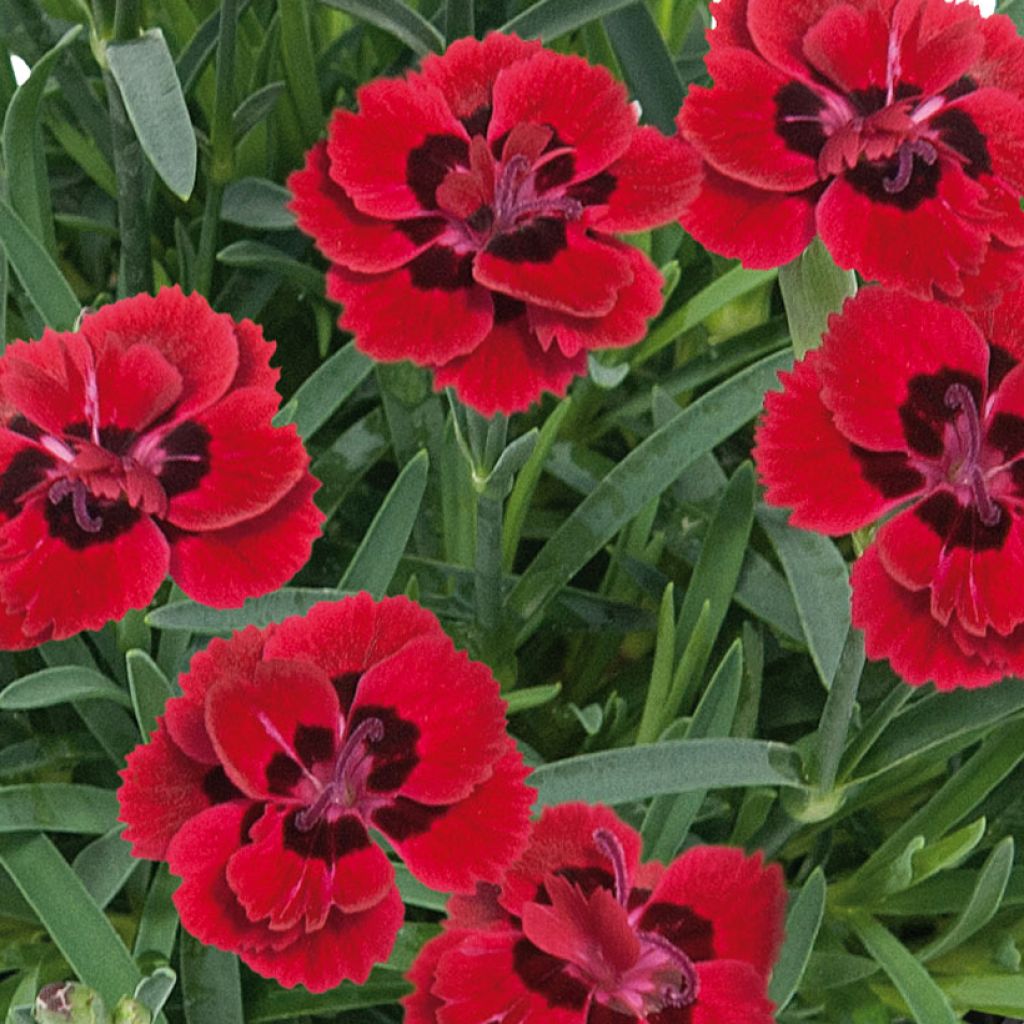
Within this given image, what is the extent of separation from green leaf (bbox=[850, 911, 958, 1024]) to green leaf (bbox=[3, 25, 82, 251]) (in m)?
0.64

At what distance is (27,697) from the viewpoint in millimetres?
665

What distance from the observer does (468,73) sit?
0.55 metres

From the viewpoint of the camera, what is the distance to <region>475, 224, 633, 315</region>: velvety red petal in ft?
1.52

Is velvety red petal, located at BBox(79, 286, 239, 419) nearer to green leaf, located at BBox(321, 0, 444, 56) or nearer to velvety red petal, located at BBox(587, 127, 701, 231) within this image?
velvety red petal, located at BBox(587, 127, 701, 231)

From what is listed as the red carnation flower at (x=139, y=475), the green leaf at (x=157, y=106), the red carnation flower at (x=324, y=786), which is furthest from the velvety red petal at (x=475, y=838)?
the green leaf at (x=157, y=106)

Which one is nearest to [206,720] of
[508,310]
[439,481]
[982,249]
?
[508,310]

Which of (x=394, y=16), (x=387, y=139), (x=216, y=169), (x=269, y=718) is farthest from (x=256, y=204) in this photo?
(x=269, y=718)

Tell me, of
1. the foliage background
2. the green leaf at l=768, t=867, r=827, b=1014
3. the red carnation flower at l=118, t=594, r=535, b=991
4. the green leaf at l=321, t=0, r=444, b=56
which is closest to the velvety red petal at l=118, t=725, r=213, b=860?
the red carnation flower at l=118, t=594, r=535, b=991

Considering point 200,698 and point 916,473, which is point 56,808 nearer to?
point 200,698

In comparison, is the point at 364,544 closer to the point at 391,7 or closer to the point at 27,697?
the point at 27,697

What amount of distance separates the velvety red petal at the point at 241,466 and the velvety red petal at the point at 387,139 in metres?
0.08

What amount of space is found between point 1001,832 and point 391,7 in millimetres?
616

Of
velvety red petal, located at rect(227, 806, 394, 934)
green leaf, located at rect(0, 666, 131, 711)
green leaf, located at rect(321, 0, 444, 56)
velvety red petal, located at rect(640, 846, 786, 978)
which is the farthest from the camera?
green leaf, located at rect(321, 0, 444, 56)

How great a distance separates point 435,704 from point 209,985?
283mm
